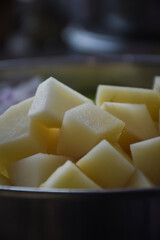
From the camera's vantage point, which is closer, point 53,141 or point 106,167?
point 106,167

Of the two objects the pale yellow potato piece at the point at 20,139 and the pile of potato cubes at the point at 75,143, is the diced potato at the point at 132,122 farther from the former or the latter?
the pale yellow potato piece at the point at 20,139

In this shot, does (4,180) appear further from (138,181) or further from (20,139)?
(138,181)

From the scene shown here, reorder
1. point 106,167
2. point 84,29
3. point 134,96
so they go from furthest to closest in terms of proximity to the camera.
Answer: point 84,29
point 134,96
point 106,167

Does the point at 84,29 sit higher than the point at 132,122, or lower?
lower

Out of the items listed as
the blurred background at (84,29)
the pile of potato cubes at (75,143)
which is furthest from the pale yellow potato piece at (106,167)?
the blurred background at (84,29)

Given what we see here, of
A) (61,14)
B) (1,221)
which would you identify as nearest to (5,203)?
(1,221)

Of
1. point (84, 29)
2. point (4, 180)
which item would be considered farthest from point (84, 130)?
point (84, 29)

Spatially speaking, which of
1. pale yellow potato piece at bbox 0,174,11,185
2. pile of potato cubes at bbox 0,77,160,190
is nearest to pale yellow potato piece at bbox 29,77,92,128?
pile of potato cubes at bbox 0,77,160,190
